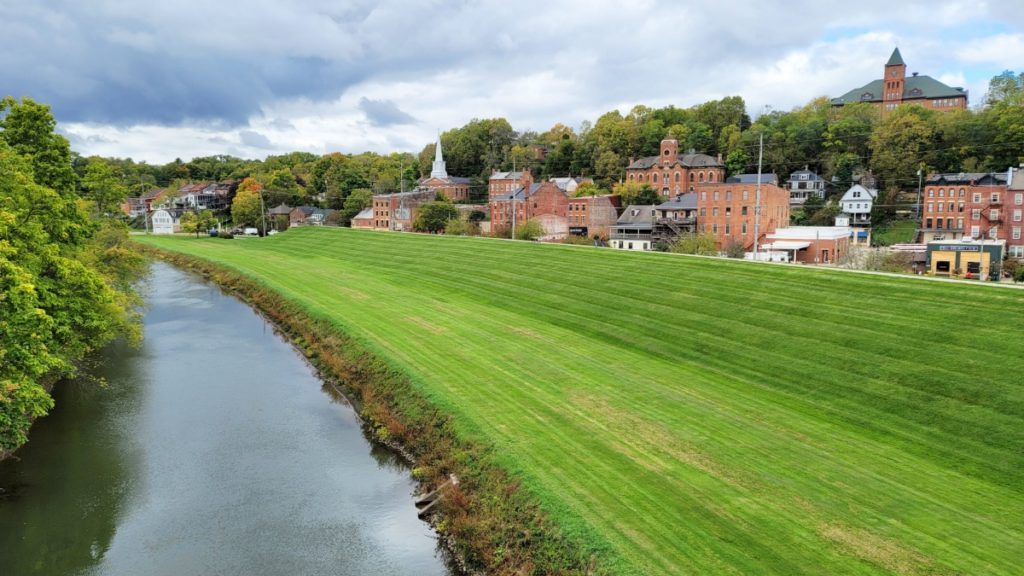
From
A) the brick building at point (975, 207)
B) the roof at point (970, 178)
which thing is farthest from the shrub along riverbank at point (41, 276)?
the roof at point (970, 178)

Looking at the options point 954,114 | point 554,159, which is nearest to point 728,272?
point 954,114

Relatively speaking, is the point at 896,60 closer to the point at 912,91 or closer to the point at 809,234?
the point at 912,91

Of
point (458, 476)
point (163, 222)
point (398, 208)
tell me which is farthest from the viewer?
point (163, 222)

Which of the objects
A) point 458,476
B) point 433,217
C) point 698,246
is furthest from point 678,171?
point 458,476

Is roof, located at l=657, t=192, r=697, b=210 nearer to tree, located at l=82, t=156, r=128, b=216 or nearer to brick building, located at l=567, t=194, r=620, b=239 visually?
brick building, located at l=567, t=194, r=620, b=239

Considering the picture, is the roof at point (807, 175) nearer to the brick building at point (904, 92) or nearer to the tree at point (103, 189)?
the brick building at point (904, 92)
